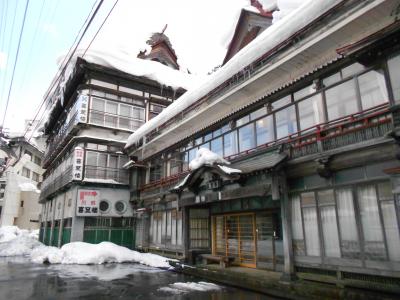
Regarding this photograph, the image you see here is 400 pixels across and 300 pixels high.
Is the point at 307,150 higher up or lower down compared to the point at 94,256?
higher up

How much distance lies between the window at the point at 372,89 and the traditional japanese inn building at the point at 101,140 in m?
20.4

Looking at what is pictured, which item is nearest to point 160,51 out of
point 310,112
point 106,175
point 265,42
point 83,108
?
point 83,108

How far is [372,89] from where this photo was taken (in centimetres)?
962

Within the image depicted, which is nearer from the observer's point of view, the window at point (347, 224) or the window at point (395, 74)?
the window at point (395, 74)

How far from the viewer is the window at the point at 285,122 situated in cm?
1234

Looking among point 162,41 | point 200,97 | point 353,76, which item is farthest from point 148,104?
point 353,76

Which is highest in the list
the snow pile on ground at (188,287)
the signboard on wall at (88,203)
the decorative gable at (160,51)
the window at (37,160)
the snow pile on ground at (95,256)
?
the decorative gable at (160,51)

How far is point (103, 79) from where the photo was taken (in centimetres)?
2723

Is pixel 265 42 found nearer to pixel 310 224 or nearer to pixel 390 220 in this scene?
pixel 310 224

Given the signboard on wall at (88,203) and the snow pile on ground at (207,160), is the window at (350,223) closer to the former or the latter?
the snow pile on ground at (207,160)

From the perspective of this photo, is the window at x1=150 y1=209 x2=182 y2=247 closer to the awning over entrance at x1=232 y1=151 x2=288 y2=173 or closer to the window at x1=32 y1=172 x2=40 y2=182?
the awning over entrance at x1=232 y1=151 x2=288 y2=173

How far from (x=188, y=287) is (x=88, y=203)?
14965 mm

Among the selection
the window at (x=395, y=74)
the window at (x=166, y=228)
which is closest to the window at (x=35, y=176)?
the window at (x=166, y=228)

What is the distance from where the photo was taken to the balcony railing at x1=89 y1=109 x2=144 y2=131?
1026 inches
